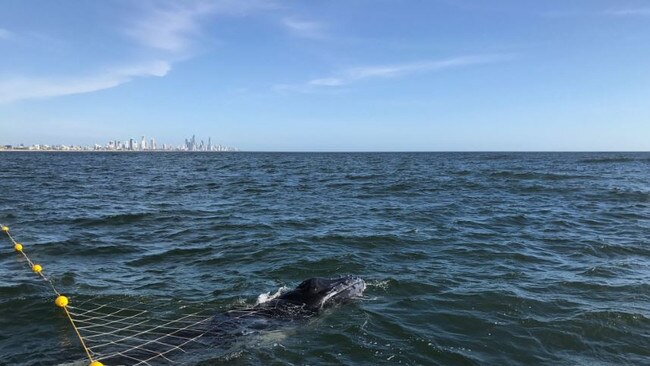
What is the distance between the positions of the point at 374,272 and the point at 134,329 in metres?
5.84

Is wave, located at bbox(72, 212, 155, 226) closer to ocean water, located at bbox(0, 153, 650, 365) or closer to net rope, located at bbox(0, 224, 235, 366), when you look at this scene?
ocean water, located at bbox(0, 153, 650, 365)

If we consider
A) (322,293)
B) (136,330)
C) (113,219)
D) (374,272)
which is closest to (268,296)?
(322,293)

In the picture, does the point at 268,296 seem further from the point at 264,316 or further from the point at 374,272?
the point at 374,272

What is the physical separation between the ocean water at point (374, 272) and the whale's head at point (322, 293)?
28 cm

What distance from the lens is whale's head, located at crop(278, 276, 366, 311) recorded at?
909 cm

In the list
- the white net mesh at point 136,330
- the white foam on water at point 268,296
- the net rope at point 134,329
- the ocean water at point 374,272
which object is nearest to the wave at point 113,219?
the ocean water at point 374,272

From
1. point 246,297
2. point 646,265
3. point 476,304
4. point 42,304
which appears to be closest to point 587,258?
point 646,265

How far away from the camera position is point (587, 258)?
41.8 feet

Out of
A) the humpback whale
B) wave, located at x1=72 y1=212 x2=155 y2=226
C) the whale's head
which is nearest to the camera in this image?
the humpback whale

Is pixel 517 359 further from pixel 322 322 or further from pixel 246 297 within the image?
→ pixel 246 297

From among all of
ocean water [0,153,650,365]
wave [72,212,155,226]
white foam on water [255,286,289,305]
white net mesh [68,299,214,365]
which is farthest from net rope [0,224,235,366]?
wave [72,212,155,226]

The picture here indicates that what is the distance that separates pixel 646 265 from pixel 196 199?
21124 millimetres

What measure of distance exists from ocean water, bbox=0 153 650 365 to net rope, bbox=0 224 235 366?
30 cm

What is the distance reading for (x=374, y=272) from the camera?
11.7 meters
